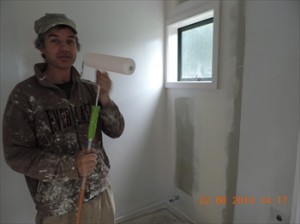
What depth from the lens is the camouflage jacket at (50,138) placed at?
2.84 ft

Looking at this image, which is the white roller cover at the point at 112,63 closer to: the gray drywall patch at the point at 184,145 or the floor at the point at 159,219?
the gray drywall patch at the point at 184,145

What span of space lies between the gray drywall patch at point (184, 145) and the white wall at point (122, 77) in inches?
7.7

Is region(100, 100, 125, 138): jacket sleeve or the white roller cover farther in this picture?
region(100, 100, 125, 138): jacket sleeve

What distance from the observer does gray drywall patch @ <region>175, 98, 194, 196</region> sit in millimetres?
1779

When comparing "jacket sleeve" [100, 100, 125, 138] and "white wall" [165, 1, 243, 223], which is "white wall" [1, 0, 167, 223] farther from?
"jacket sleeve" [100, 100, 125, 138]

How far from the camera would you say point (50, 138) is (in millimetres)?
946

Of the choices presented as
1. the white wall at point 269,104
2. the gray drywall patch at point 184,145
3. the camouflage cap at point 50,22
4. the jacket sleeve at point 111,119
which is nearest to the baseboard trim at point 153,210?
the gray drywall patch at point 184,145

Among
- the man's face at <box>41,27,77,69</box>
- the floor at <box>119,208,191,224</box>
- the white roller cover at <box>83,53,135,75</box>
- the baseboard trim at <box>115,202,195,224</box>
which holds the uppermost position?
the man's face at <box>41,27,77,69</box>

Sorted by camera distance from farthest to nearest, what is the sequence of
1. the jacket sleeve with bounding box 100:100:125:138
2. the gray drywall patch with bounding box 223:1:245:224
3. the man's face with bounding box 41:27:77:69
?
the gray drywall patch with bounding box 223:1:245:224 < the jacket sleeve with bounding box 100:100:125:138 < the man's face with bounding box 41:27:77:69

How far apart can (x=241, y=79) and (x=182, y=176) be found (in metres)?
1.04

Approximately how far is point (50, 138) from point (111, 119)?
0.30 m

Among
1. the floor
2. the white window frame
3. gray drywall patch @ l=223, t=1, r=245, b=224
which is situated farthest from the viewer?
the floor

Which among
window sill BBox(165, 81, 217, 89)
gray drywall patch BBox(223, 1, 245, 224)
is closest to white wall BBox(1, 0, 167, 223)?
window sill BBox(165, 81, 217, 89)

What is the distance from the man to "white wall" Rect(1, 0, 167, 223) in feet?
1.55
